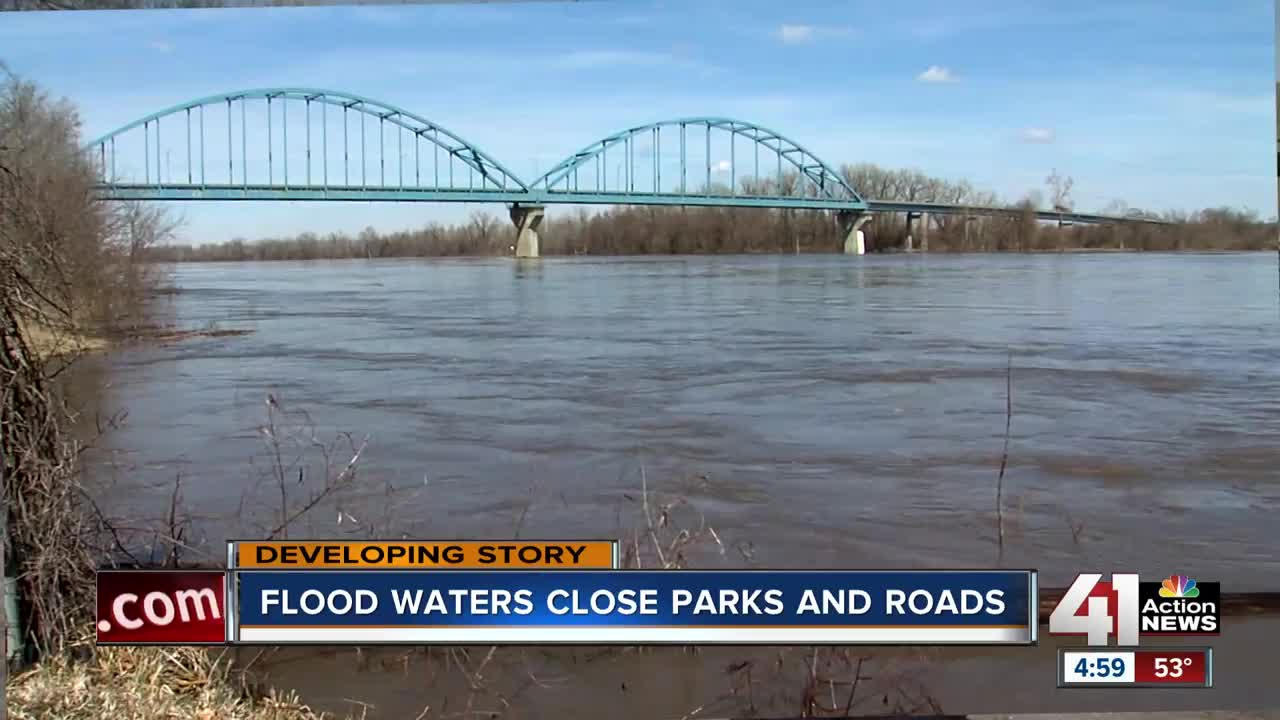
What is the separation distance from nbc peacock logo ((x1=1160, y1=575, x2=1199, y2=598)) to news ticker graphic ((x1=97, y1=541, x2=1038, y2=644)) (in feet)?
1.87

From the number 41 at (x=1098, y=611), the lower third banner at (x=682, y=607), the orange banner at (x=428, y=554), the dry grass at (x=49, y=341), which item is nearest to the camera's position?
the lower third banner at (x=682, y=607)

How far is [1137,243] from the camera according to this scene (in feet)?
15.3

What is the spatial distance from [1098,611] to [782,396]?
4.53 metres

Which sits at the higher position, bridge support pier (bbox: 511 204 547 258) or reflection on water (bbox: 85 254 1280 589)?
bridge support pier (bbox: 511 204 547 258)

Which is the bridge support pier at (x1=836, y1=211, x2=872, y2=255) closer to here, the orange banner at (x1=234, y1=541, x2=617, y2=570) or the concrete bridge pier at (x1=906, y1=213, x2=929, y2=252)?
the concrete bridge pier at (x1=906, y1=213, x2=929, y2=252)

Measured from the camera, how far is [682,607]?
3.25 meters

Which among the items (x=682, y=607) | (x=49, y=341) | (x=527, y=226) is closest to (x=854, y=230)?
(x=527, y=226)

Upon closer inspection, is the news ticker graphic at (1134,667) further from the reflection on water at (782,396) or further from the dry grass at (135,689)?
the dry grass at (135,689)

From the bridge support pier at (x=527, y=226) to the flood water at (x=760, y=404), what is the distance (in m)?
0.05

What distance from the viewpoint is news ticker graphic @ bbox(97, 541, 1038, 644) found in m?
3.25

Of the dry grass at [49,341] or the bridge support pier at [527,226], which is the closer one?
the dry grass at [49,341]

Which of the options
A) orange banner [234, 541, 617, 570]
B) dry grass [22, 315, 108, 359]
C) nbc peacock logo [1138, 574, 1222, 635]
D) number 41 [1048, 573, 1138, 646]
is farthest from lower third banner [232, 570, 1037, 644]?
dry grass [22, 315, 108, 359]

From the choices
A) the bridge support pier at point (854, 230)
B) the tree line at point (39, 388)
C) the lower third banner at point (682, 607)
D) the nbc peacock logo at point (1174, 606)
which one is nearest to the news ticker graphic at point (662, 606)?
the lower third banner at point (682, 607)

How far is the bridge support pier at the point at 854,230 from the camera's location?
484 centimetres
